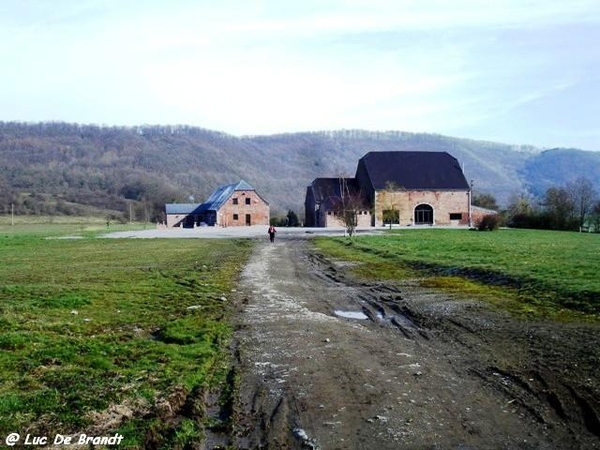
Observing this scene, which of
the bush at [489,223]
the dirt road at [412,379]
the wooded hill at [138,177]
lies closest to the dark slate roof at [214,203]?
the wooded hill at [138,177]

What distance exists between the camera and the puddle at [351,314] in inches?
476

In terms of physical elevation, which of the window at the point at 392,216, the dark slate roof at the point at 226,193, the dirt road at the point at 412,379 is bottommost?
the dirt road at the point at 412,379

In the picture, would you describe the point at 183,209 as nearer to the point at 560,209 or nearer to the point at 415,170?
the point at 415,170

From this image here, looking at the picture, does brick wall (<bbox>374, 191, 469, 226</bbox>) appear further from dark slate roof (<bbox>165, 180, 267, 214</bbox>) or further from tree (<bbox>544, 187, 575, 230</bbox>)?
dark slate roof (<bbox>165, 180, 267, 214</bbox>)

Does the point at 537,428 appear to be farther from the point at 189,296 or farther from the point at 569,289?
the point at 189,296

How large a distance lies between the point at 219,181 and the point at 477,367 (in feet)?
531

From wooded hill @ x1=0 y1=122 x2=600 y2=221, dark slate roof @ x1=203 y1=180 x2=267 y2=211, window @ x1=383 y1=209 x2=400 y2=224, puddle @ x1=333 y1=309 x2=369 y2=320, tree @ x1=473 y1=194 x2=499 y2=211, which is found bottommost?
puddle @ x1=333 y1=309 x2=369 y2=320

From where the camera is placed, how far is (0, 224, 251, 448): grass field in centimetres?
588

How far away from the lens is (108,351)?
28.0ft

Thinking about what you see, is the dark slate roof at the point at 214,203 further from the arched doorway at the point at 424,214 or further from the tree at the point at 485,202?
the tree at the point at 485,202

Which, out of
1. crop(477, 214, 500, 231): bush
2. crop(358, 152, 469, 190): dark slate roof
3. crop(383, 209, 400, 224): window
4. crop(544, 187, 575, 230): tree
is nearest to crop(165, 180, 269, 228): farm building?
crop(358, 152, 469, 190): dark slate roof

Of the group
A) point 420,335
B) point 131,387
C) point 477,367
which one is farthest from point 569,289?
point 131,387

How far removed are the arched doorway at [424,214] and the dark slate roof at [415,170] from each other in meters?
2.49

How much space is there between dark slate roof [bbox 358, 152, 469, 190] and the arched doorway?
98.2 inches
